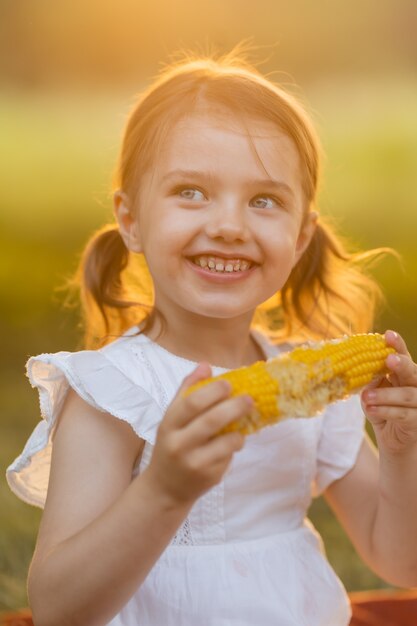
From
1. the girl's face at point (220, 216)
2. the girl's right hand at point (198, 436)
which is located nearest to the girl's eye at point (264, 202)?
the girl's face at point (220, 216)

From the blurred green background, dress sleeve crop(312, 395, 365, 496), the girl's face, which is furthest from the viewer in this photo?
the blurred green background

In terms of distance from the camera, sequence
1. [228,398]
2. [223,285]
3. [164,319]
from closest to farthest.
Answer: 1. [228,398]
2. [223,285]
3. [164,319]

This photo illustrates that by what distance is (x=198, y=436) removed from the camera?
3.36 feet

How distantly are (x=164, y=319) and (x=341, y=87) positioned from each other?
2.51 meters

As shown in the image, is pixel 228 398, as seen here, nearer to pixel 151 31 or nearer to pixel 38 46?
pixel 151 31

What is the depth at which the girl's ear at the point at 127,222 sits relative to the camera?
1.58m

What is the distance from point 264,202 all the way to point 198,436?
555 mm

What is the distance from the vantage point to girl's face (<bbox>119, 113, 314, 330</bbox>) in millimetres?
1416

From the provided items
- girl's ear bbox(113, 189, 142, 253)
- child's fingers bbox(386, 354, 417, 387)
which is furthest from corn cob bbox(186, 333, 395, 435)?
girl's ear bbox(113, 189, 142, 253)

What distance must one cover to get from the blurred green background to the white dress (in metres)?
1.55

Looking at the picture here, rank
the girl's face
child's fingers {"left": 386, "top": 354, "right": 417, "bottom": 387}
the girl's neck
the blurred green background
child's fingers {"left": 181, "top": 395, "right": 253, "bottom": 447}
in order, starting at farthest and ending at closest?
1. the blurred green background
2. the girl's neck
3. the girl's face
4. child's fingers {"left": 386, "top": 354, "right": 417, "bottom": 387}
5. child's fingers {"left": 181, "top": 395, "right": 253, "bottom": 447}

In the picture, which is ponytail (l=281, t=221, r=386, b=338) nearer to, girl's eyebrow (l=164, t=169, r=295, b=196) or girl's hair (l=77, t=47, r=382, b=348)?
girl's hair (l=77, t=47, r=382, b=348)

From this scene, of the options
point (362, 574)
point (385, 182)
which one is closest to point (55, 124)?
point (385, 182)

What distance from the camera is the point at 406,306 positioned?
4.11m
